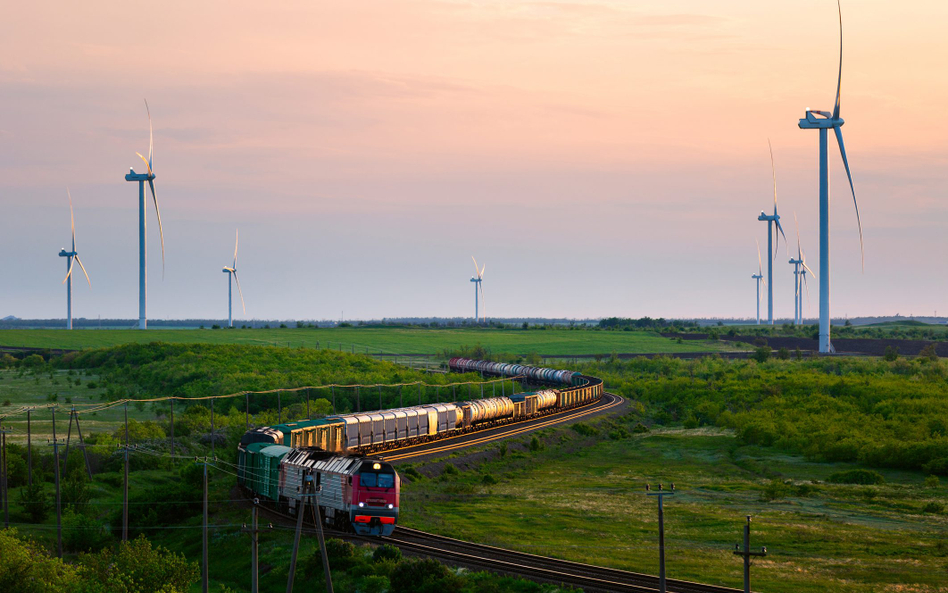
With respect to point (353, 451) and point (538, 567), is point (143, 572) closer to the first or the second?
point (538, 567)

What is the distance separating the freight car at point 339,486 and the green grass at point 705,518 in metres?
5.11

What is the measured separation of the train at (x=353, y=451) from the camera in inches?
1825

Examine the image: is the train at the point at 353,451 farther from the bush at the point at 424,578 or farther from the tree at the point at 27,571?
the tree at the point at 27,571

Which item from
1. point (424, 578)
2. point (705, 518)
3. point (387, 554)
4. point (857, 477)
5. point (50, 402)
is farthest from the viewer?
point (50, 402)

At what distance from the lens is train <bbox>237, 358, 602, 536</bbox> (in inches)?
1825

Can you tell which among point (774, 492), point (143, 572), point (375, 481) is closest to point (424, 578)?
point (375, 481)

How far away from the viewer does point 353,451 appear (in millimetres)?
72000

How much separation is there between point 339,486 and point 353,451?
2476cm

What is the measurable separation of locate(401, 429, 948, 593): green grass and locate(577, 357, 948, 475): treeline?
4344 mm

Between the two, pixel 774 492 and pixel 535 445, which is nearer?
pixel 774 492

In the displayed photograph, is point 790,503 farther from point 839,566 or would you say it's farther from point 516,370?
point 516,370

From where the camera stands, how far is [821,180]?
146 m

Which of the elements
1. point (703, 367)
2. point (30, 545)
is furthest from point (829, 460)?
point (703, 367)

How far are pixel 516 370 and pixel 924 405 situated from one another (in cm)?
6283
